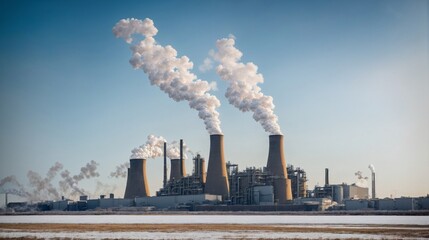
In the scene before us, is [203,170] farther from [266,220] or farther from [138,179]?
[266,220]

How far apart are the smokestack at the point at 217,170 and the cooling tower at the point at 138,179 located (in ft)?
53.5

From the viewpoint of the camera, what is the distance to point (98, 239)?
32.0m

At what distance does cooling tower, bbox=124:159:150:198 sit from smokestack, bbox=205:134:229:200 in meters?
16.3

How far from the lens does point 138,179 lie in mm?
111375

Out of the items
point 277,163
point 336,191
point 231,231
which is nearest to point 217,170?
point 277,163

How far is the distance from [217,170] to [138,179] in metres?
22.4

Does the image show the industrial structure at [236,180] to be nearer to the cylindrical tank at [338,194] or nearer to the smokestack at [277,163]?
the smokestack at [277,163]

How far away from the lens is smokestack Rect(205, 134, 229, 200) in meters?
92.1

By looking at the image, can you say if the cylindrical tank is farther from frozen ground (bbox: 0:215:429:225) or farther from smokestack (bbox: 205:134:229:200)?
frozen ground (bbox: 0:215:429:225)

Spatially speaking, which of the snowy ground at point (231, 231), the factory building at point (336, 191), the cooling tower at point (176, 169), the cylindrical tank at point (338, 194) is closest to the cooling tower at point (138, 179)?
the cooling tower at point (176, 169)

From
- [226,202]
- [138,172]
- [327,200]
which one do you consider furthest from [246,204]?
[138,172]

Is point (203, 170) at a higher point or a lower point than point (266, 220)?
higher

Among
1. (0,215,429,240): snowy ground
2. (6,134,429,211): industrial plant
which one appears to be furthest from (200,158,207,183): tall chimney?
(0,215,429,240): snowy ground

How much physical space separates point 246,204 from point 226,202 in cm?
511
